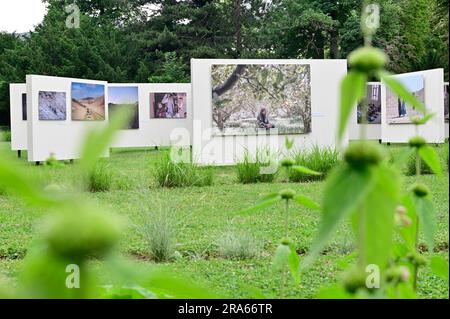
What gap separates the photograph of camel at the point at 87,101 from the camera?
14953 millimetres

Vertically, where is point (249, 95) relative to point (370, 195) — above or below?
above

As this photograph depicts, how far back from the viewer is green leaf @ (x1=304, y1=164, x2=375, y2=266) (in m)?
0.33

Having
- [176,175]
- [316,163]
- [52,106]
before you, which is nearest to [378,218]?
[176,175]

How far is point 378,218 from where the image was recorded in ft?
1.12

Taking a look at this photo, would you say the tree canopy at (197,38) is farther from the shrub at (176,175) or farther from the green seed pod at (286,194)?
the green seed pod at (286,194)

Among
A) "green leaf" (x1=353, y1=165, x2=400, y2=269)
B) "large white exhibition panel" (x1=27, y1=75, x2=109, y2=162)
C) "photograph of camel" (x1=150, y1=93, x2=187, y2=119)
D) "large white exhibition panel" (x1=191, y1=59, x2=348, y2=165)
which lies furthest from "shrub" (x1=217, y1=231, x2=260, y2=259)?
"photograph of camel" (x1=150, y1=93, x2=187, y2=119)

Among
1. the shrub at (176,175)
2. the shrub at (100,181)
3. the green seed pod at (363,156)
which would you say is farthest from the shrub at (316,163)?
the green seed pod at (363,156)

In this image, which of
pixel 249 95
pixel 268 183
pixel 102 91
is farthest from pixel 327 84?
pixel 102 91

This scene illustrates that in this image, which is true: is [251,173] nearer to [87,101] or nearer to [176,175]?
[176,175]

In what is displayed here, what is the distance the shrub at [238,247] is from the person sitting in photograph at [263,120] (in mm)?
8359

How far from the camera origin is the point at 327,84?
44.3 feet

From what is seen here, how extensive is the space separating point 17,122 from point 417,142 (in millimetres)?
17599
